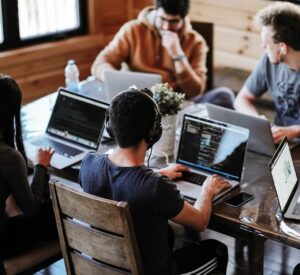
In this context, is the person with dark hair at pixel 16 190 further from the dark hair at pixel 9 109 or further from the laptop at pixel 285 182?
the laptop at pixel 285 182

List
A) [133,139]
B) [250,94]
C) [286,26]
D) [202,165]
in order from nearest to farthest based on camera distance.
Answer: [133,139] < [202,165] < [286,26] < [250,94]

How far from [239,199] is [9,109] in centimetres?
94

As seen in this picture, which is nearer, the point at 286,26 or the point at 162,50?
the point at 286,26

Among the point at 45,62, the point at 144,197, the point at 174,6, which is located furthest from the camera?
the point at 45,62

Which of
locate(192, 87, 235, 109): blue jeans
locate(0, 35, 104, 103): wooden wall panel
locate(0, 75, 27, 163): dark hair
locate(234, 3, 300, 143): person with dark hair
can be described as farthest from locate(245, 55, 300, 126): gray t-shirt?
locate(0, 35, 104, 103): wooden wall panel

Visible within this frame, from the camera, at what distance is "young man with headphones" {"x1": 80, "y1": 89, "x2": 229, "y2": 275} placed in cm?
208

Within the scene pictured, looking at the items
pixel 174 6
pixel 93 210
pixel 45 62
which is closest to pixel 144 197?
pixel 93 210

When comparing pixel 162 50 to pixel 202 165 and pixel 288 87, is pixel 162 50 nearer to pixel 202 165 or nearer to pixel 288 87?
pixel 288 87

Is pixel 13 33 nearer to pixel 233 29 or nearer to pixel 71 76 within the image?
pixel 71 76

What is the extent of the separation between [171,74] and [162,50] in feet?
0.51

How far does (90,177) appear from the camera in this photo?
7.23 feet

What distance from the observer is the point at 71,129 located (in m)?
2.99

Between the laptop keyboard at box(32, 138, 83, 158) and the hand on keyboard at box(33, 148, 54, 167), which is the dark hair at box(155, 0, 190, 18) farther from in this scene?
the hand on keyboard at box(33, 148, 54, 167)

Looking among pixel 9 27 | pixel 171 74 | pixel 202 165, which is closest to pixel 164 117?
pixel 202 165
